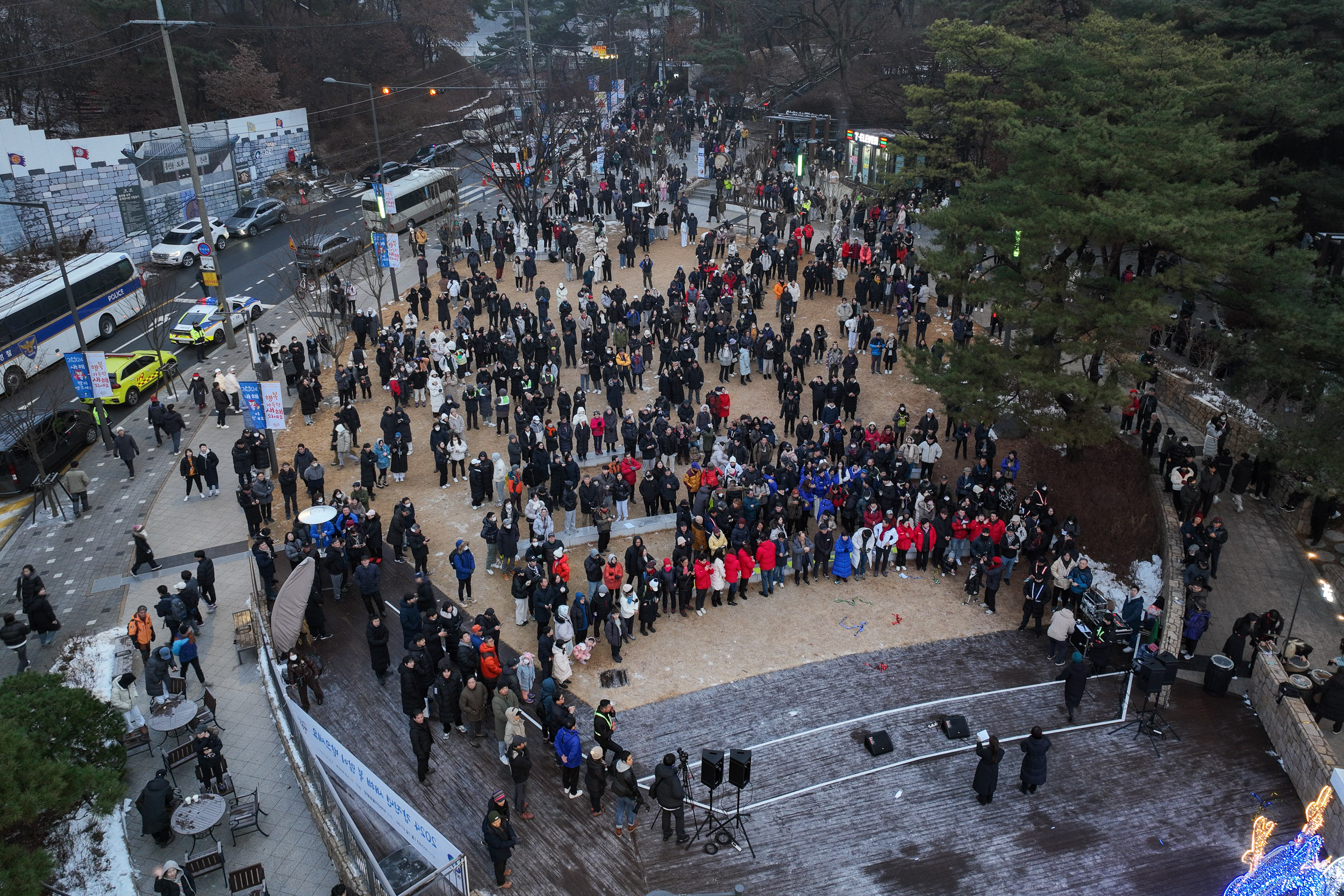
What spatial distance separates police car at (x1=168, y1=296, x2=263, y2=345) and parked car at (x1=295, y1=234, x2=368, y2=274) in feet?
8.69

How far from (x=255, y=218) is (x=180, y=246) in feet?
17.0

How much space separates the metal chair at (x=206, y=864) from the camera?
1161cm

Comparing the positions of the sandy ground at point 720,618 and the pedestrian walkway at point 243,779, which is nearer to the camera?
the pedestrian walkway at point 243,779

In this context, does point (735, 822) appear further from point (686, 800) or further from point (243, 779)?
point (243, 779)

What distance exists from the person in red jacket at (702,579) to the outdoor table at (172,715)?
8201 mm

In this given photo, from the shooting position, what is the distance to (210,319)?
2983 centimetres

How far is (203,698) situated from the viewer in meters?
14.4

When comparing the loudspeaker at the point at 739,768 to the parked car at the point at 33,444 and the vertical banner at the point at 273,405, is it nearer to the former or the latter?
the vertical banner at the point at 273,405

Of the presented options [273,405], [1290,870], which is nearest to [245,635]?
[273,405]

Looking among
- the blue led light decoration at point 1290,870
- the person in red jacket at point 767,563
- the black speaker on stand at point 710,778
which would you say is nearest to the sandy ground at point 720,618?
the person in red jacket at point 767,563

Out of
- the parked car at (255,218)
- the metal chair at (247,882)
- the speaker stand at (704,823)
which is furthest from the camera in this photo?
the parked car at (255,218)

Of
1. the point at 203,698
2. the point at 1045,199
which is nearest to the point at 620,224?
the point at 1045,199

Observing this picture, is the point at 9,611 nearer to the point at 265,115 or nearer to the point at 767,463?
the point at 767,463

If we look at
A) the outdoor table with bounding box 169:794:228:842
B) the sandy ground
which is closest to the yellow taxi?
the sandy ground
